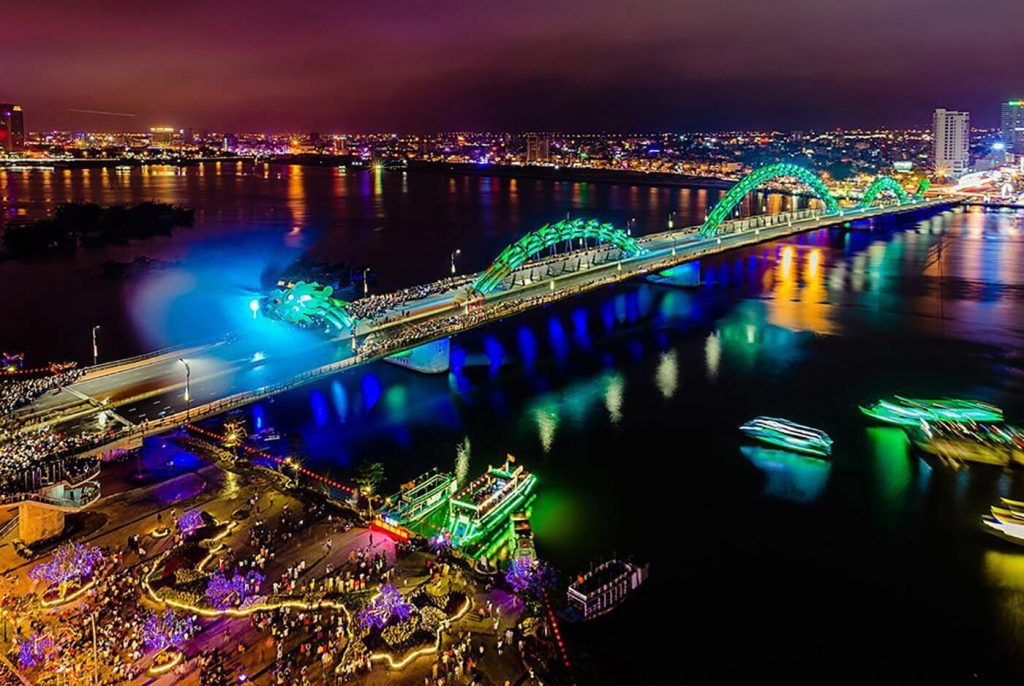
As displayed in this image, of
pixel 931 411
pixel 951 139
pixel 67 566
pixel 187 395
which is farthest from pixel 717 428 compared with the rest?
pixel 951 139

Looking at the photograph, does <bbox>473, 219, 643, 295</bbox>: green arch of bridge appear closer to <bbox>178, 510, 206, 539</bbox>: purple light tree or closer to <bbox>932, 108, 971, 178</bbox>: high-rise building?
<bbox>178, 510, 206, 539</bbox>: purple light tree

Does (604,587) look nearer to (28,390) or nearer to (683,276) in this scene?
(28,390)

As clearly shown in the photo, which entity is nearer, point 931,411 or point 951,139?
point 931,411

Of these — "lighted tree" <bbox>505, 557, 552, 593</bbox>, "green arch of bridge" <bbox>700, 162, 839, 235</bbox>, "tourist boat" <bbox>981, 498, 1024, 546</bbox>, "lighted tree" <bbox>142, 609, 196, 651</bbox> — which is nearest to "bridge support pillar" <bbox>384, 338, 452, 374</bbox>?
"lighted tree" <bbox>505, 557, 552, 593</bbox>

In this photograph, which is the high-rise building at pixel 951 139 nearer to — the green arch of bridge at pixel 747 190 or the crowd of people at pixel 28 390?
the green arch of bridge at pixel 747 190

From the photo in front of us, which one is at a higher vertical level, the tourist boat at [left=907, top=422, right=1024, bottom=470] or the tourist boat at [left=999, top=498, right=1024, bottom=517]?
the tourist boat at [left=907, top=422, right=1024, bottom=470]

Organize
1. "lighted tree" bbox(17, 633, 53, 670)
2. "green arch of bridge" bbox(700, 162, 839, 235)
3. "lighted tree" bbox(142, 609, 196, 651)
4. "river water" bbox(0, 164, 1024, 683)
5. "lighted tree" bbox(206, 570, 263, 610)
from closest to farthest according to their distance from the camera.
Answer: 1. "lighted tree" bbox(17, 633, 53, 670)
2. "lighted tree" bbox(142, 609, 196, 651)
3. "lighted tree" bbox(206, 570, 263, 610)
4. "river water" bbox(0, 164, 1024, 683)
5. "green arch of bridge" bbox(700, 162, 839, 235)
